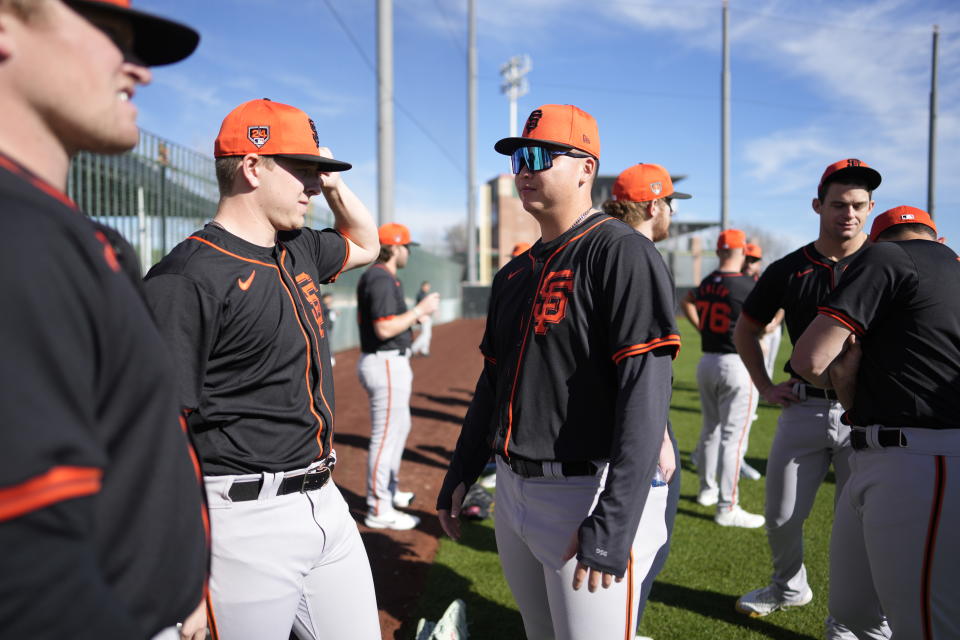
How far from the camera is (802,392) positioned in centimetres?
341

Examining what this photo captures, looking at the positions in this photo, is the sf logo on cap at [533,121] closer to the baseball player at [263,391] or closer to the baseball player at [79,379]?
the baseball player at [263,391]

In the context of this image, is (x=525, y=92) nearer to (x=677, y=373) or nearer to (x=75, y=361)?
(x=677, y=373)

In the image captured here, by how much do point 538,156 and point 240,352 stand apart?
3.83ft

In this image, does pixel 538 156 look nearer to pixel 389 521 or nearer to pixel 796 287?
pixel 796 287

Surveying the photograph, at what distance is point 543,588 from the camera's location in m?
2.15

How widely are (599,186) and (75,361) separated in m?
57.2

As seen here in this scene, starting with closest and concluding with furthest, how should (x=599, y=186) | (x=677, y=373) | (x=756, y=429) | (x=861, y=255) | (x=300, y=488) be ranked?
(x=300, y=488) < (x=861, y=255) < (x=756, y=429) < (x=677, y=373) < (x=599, y=186)

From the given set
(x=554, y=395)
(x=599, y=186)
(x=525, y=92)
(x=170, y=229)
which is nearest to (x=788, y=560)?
(x=554, y=395)

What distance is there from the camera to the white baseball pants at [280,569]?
1954 millimetres

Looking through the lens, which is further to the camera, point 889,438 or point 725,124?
point 725,124

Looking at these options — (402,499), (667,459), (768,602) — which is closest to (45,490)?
(667,459)

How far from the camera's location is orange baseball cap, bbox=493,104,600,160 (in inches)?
84.0

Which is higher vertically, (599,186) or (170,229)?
(599,186)

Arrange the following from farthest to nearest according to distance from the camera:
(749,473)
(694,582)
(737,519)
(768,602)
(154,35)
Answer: (749,473)
(737,519)
(694,582)
(768,602)
(154,35)
